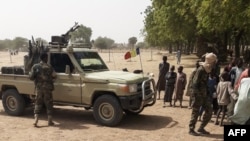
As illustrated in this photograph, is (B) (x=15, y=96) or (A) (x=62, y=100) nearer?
(A) (x=62, y=100)

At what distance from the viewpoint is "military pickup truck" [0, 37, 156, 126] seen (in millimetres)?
8950

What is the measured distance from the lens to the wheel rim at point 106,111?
29.7 ft

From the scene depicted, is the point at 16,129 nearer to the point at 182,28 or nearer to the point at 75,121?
the point at 75,121

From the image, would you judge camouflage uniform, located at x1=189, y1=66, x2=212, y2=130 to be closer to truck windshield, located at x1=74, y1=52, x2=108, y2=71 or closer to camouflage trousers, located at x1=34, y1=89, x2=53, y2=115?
truck windshield, located at x1=74, y1=52, x2=108, y2=71

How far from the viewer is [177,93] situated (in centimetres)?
1141

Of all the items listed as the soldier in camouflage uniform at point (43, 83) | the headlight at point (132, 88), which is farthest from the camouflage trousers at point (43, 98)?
the headlight at point (132, 88)

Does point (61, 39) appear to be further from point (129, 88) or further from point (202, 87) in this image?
point (202, 87)

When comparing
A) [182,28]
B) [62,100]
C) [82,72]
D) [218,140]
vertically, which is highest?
[182,28]

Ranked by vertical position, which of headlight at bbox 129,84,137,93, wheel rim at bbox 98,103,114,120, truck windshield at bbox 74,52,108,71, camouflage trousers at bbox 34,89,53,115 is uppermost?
truck windshield at bbox 74,52,108,71

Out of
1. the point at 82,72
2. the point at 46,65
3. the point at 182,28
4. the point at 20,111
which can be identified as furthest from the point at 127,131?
the point at 182,28

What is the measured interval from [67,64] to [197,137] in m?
3.98

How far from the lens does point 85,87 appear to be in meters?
9.30

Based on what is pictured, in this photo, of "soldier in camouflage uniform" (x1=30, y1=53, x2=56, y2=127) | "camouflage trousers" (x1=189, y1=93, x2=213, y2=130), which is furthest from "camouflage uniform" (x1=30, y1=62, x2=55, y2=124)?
"camouflage trousers" (x1=189, y1=93, x2=213, y2=130)

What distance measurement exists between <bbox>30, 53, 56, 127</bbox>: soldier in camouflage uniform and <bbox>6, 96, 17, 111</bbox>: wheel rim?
151 centimetres
